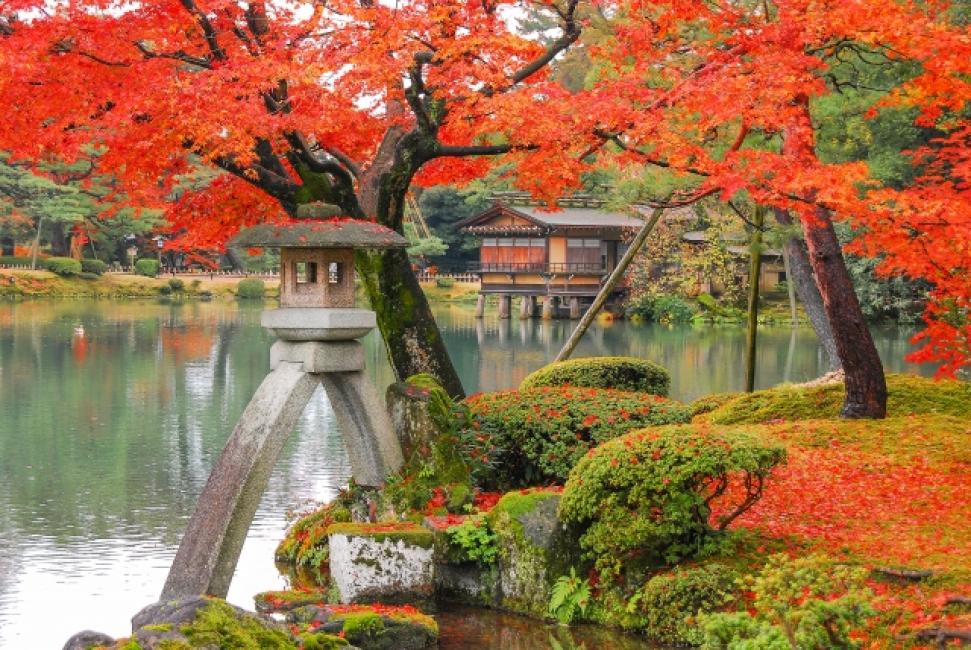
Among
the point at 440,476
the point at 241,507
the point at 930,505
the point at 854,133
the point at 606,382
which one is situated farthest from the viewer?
the point at 854,133

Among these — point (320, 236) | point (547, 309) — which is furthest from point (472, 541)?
point (547, 309)

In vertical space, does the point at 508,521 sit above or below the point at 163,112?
below

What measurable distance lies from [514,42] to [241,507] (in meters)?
4.97

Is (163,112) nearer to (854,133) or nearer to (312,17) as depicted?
(312,17)

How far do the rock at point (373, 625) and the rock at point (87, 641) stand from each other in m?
1.74

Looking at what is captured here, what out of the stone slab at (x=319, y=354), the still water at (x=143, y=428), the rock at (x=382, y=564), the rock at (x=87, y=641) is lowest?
the still water at (x=143, y=428)

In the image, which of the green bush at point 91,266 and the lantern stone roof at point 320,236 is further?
the green bush at point 91,266

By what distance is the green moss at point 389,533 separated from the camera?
9062mm

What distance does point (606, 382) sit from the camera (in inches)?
563

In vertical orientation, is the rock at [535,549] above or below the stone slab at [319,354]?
below

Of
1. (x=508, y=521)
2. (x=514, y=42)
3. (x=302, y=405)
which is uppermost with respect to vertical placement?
(x=514, y=42)

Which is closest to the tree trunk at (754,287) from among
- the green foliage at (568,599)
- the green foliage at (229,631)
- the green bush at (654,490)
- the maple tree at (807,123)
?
the maple tree at (807,123)

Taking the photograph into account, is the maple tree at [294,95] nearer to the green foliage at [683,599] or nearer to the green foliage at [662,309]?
the green foliage at [683,599]

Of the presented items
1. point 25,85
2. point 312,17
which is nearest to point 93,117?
point 25,85
